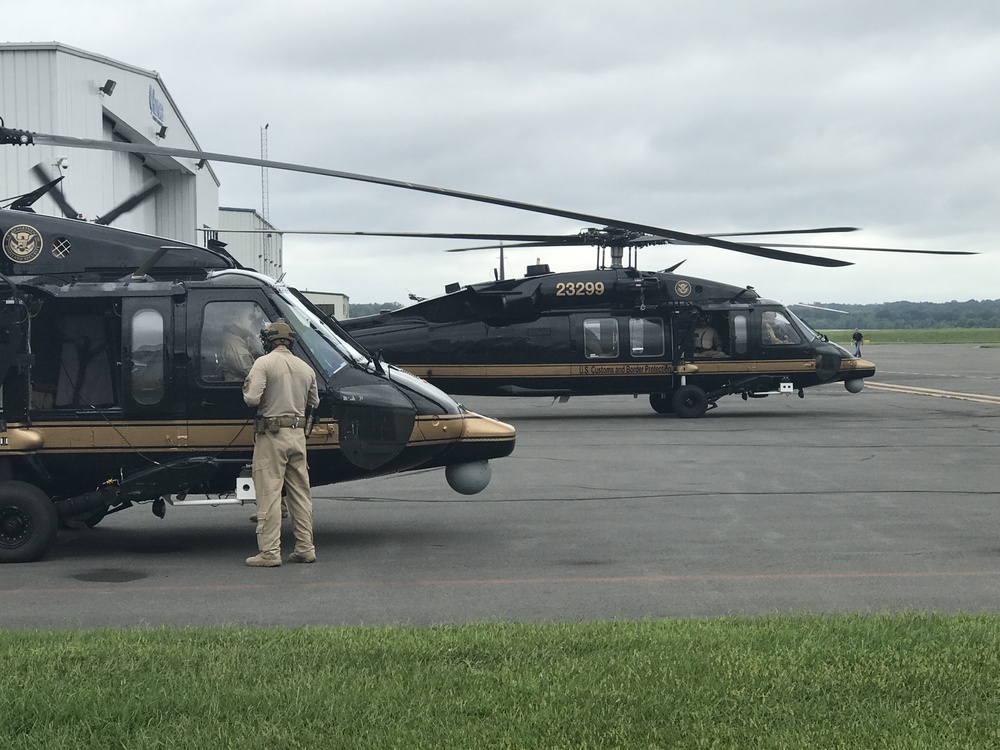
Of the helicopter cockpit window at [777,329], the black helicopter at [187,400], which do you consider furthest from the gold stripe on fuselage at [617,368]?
the black helicopter at [187,400]

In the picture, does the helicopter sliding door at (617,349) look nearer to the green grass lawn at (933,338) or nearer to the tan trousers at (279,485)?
the tan trousers at (279,485)

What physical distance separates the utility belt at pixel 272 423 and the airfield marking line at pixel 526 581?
4.08ft

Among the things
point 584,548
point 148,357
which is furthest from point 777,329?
point 148,357

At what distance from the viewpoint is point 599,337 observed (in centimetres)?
2297

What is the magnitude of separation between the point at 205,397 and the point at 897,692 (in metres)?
6.15

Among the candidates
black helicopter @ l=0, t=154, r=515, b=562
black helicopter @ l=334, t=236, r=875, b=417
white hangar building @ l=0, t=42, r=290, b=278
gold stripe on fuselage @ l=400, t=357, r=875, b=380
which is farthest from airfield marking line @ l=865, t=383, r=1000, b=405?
black helicopter @ l=0, t=154, r=515, b=562

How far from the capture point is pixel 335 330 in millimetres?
10266

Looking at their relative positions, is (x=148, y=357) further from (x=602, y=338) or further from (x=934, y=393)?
(x=934, y=393)

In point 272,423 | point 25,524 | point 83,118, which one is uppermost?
point 83,118

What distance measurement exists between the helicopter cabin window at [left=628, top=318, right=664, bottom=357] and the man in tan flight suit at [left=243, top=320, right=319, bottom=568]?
14.4 metres

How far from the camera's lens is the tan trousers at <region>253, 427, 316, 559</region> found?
8.95 metres

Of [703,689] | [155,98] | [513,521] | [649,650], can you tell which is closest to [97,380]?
[513,521]

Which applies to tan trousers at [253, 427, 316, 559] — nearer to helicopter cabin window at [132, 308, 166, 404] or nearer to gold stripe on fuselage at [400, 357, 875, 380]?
helicopter cabin window at [132, 308, 166, 404]

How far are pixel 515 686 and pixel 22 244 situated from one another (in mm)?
6591
